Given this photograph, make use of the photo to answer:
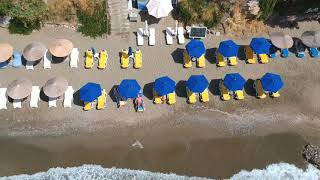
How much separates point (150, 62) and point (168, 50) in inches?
57.2

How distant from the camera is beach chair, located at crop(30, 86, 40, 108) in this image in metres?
27.6

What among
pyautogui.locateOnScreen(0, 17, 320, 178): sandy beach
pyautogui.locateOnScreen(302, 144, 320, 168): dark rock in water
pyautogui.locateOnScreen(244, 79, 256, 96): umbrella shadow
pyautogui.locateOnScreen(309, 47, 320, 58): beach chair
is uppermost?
pyautogui.locateOnScreen(309, 47, 320, 58): beach chair

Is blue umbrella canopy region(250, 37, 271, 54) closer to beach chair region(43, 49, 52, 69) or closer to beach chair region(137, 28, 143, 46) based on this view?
beach chair region(137, 28, 143, 46)

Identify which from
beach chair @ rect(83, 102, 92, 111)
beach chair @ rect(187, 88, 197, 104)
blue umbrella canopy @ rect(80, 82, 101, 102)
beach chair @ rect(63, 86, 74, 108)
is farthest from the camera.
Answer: beach chair @ rect(187, 88, 197, 104)

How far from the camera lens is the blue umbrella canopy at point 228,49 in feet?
93.1

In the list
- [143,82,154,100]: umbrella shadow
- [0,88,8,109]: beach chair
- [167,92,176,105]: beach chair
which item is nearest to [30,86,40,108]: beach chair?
[0,88,8,109]: beach chair

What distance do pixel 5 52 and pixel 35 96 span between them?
333cm

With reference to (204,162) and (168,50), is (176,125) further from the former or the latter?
(168,50)

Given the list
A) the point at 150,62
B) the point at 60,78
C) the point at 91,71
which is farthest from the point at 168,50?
the point at 60,78

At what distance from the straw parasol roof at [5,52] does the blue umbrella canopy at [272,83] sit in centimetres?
1534

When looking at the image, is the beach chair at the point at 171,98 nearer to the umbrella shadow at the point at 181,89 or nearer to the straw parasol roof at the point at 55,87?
the umbrella shadow at the point at 181,89

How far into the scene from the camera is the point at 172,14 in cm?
3075

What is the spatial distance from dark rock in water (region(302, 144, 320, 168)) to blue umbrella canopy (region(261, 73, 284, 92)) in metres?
3.77

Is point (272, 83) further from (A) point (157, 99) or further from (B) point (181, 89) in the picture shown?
(A) point (157, 99)
